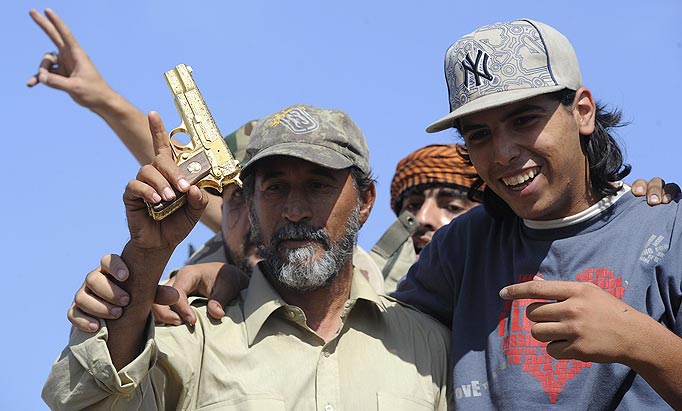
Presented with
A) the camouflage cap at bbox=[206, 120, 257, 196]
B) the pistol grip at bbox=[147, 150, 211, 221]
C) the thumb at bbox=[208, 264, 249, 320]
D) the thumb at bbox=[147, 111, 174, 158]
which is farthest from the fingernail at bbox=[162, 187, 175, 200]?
the camouflage cap at bbox=[206, 120, 257, 196]

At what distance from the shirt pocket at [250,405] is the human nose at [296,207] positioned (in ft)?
2.69

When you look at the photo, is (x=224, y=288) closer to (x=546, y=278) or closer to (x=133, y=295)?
(x=133, y=295)

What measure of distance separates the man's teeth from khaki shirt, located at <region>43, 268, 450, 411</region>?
0.81 meters

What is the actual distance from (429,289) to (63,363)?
1705 millimetres

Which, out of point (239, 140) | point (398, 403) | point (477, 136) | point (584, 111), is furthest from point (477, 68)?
point (239, 140)

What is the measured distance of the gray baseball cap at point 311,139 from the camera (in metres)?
5.03

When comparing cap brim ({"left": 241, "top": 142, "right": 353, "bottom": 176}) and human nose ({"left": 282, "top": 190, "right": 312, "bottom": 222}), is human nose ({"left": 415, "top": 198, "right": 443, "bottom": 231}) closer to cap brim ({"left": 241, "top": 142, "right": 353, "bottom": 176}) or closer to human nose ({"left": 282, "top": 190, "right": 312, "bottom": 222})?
cap brim ({"left": 241, "top": 142, "right": 353, "bottom": 176})

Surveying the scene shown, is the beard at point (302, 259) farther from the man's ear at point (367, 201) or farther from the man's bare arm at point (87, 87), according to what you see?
the man's bare arm at point (87, 87)

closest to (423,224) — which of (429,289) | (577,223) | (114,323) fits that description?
(429,289)

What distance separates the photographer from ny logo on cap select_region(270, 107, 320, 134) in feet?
17.0

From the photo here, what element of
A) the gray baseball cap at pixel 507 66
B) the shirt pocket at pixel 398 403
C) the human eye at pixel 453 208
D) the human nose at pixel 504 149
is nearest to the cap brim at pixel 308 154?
the gray baseball cap at pixel 507 66

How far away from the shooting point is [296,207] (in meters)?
5.00

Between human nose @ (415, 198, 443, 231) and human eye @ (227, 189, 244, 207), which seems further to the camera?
human nose @ (415, 198, 443, 231)

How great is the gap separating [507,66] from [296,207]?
108 centimetres
